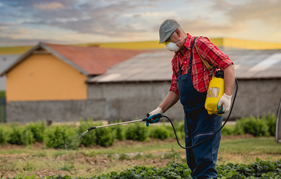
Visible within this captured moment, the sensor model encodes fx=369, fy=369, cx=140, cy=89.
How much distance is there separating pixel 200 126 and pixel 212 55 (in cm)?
82

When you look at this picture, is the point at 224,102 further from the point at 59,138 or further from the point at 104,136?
the point at 59,138

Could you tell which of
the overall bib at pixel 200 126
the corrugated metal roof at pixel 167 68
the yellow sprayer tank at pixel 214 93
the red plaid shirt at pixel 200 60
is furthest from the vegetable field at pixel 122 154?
the corrugated metal roof at pixel 167 68

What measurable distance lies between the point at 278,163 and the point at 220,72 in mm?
2484

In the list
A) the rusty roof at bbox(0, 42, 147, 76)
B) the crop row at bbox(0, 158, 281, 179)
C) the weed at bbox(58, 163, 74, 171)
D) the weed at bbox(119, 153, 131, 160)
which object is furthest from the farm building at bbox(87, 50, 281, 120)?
the crop row at bbox(0, 158, 281, 179)

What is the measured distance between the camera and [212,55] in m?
4.08

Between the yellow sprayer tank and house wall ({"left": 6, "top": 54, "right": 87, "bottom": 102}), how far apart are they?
675 inches

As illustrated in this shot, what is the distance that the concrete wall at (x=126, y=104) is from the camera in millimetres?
18312

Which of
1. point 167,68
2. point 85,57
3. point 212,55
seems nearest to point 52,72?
point 85,57

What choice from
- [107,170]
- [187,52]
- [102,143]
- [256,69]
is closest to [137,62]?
[256,69]

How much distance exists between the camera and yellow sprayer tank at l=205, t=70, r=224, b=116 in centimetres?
396

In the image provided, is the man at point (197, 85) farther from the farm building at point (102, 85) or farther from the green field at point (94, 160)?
the farm building at point (102, 85)

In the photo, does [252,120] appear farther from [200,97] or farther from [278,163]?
[200,97]

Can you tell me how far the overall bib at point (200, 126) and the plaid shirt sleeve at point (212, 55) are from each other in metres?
0.18

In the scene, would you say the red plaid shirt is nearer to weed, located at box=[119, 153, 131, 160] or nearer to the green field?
the green field
